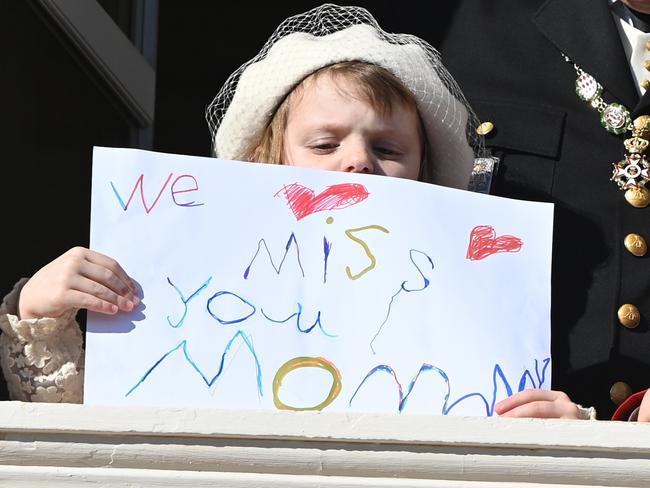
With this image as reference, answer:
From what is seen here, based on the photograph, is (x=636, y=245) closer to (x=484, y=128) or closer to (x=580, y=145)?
(x=580, y=145)

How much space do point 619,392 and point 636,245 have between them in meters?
0.24

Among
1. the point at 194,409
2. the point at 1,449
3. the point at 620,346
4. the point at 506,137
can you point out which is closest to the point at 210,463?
the point at 194,409

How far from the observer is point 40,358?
5.34 ft

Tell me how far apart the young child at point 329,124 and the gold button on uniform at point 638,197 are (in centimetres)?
24

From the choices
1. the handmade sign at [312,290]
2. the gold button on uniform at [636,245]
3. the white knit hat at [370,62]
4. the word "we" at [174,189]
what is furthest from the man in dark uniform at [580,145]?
the word "we" at [174,189]

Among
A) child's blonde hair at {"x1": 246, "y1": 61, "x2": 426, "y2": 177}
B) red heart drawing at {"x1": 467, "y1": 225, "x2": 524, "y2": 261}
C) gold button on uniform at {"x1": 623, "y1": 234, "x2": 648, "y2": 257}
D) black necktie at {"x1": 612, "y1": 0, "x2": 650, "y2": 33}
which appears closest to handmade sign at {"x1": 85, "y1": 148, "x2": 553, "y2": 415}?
red heart drawing at {"x1": 467, "y1": 225, "x2": 524, "y2": 261}

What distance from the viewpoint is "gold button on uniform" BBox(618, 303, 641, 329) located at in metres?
1.99

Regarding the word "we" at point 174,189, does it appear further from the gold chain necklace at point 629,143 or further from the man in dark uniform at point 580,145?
the gold chain necklace at point 629,143

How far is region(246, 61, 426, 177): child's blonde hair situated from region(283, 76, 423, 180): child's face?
1cm

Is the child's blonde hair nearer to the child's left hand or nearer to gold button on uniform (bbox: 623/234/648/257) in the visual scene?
gold button on uniform (bbox: 623/234/648/257)

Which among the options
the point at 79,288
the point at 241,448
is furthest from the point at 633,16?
the point at 241,448

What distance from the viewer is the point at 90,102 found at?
2596mm

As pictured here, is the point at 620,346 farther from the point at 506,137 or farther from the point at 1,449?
the point at 1,449

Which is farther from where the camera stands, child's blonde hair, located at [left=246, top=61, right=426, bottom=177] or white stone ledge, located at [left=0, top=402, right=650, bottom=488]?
child's blonde hair, located at [left=246, top=61, right=426, bottom=177]
